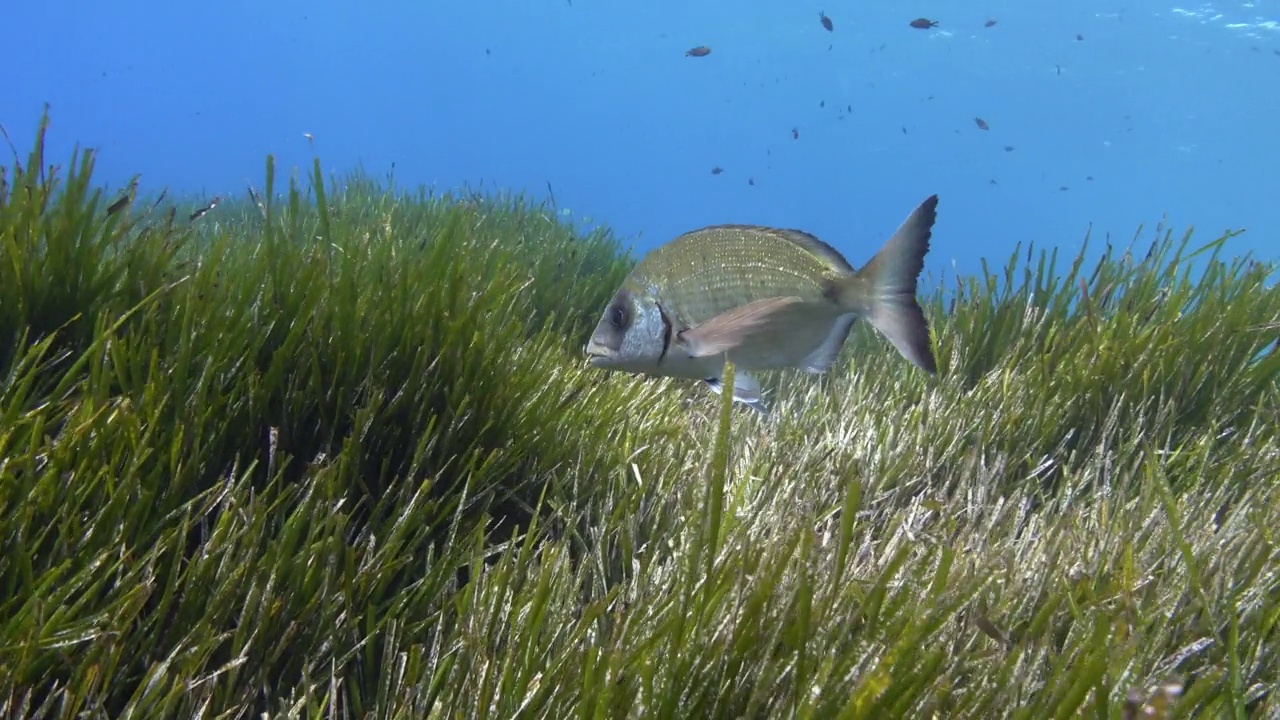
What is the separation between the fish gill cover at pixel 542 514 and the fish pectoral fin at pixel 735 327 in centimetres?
50

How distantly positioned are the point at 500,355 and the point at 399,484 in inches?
26.0

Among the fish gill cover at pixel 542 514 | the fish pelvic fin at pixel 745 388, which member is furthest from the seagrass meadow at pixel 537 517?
the fish pelvic fin at pixel 745 388

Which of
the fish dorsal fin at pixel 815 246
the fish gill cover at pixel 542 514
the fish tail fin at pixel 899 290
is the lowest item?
the fish gill cover at pixel 542 514

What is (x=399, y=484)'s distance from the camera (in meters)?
2.67

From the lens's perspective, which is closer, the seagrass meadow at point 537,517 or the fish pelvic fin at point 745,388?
the seagrass meadow at point 537,517

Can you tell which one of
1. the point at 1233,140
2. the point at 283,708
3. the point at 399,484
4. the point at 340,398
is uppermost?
Answer: the point at 1233,140

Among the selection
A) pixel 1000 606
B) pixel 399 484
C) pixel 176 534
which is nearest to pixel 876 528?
pixel 1000 606

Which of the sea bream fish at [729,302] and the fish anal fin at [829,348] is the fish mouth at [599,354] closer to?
the sea bream fish at [729,302]

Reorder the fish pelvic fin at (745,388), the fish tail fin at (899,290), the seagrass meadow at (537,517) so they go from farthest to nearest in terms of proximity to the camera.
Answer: the fish pelvic fin at (745,388)
the fish tail fin at (899,290)
the seagrass meadow at (537,517)

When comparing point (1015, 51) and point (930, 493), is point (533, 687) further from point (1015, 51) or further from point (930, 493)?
point (1015, 51)

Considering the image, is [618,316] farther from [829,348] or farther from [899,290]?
[899,290]

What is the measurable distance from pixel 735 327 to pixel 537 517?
1.32 m

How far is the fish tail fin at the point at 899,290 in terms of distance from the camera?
2939 millimetres

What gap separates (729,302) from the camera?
3.27m
